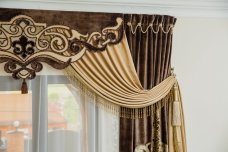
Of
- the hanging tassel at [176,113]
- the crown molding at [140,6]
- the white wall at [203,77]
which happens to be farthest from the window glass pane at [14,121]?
the white wall at [203,77]

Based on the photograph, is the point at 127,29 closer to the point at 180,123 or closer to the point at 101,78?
the point at 101,78

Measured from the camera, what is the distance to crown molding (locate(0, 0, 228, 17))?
256 cm

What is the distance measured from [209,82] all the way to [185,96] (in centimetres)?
29

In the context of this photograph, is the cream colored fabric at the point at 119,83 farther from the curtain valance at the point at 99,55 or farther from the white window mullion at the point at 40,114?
the white window mullion at the point at 40,114

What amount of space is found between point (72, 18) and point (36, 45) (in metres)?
0.39

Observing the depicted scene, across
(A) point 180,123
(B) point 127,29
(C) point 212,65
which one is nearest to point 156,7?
(B) point 127,29

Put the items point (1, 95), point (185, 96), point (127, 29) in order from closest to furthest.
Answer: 1. point (1, 95)
2. point (127, 29)
3. point (185, 96)

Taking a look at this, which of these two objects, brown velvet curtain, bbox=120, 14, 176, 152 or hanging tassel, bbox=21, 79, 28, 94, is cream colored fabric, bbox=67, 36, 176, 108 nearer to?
brown velvet curtain, bbox=120, 14, 176, 152

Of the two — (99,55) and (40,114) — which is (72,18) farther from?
(40,114)

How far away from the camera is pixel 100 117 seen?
2.68 metres

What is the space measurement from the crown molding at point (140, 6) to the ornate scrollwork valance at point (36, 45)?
169mm

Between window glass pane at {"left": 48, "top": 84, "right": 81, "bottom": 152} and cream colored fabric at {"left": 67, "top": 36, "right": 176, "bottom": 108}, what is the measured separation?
210 millimetres

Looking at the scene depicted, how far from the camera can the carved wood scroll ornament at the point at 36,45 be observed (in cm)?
244

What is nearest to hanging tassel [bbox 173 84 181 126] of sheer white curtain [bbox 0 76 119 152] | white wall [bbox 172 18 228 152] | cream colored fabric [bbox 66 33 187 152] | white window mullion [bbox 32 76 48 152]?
cream colored fabric [bbox 66 33 187 152]
